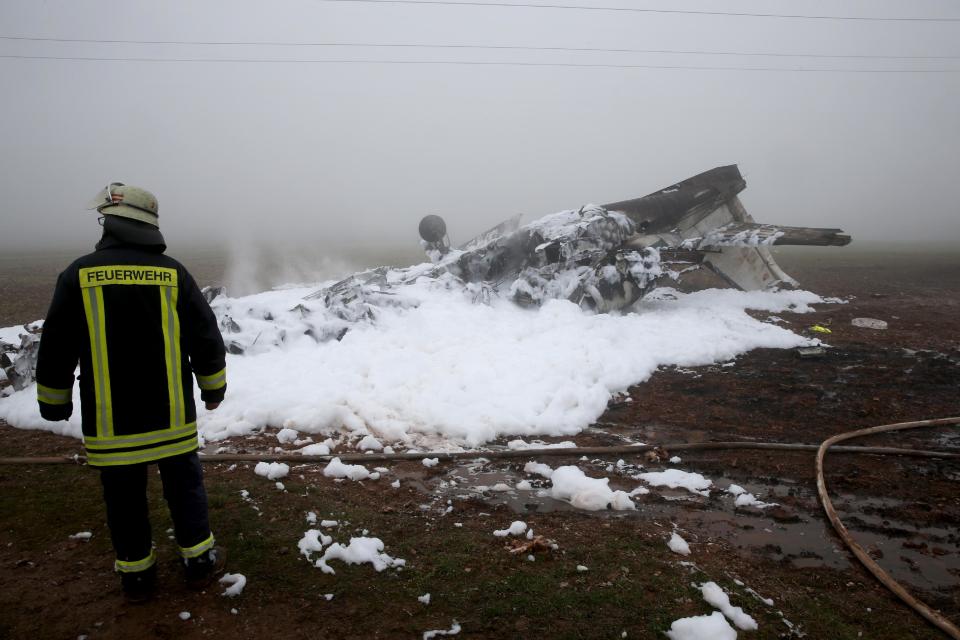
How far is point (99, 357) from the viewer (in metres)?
2.46

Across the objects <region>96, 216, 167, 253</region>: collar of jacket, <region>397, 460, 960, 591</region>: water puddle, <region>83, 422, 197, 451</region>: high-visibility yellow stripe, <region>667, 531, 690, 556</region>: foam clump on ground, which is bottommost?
<region>397, 460, 960, 591</region>: water puddle

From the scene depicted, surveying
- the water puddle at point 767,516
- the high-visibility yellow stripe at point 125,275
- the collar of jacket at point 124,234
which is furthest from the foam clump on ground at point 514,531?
the collar of jacket at point 124,234

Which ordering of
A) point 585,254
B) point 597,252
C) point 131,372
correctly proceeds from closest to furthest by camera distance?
point 131,372 < point 585,254 < point 597,252

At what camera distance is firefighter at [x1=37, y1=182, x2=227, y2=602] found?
8.07 ft

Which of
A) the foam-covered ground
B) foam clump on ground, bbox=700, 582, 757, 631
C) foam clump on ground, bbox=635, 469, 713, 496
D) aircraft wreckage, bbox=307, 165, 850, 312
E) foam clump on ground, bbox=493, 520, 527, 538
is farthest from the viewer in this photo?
→ aircraft wreckage, bbox=307, 165, 850, 312

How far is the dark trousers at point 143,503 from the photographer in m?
2.53

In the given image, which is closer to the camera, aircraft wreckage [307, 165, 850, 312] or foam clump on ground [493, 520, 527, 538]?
foam clump on ground [493, 520, 527, 538]

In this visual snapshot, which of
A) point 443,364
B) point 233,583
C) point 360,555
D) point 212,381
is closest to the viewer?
point 233,583

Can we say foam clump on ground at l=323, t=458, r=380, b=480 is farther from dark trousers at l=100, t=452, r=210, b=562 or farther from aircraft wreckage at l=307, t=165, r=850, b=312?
aircraft wreckage at l=307, t=165, r=850, b=312

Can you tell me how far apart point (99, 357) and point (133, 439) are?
43cm

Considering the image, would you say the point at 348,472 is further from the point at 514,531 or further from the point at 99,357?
the point at 99,357

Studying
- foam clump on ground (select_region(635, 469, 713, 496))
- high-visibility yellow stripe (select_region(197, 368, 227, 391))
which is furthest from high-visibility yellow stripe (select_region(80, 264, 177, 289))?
foam clump on ground (select_region(635, 469, 713, 496))

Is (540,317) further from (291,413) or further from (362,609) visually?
(362,609)


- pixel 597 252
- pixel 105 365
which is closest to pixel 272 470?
pixel 105 365
